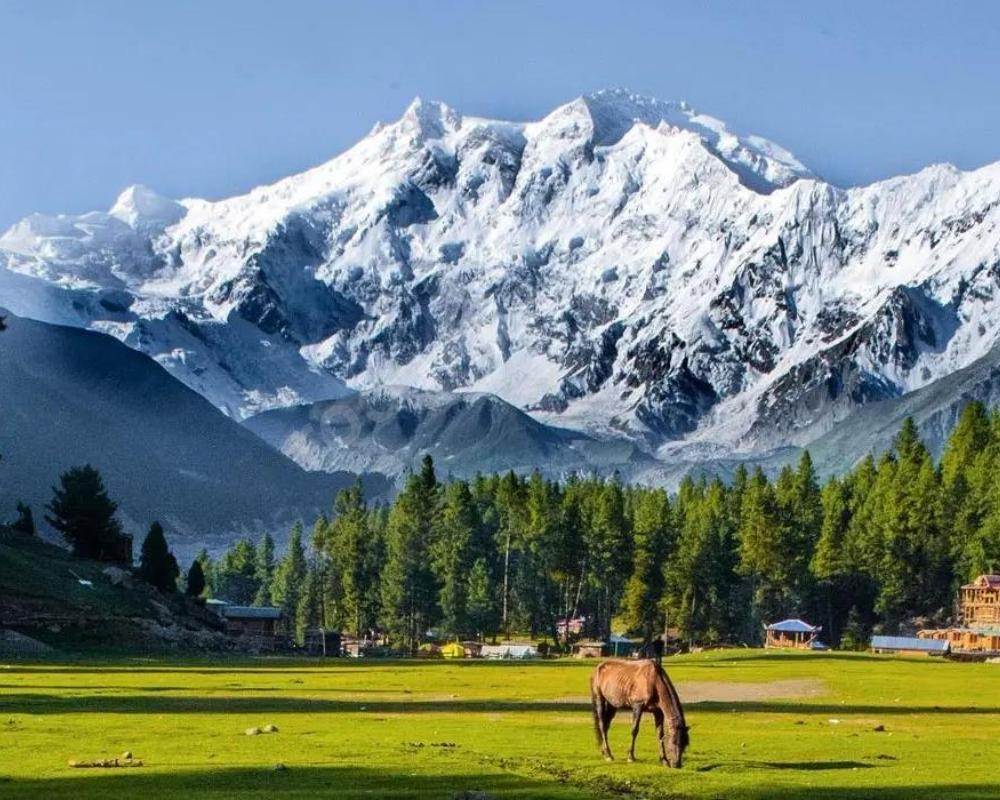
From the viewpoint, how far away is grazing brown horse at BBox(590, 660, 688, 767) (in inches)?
1565

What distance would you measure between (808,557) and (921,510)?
1434 cm

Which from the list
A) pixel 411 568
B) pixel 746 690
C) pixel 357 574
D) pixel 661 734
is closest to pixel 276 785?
pixel 661 734

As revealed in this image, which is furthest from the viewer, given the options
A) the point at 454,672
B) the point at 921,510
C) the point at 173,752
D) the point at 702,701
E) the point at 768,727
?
the point at 921,510

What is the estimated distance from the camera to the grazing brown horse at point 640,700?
39.8 metres

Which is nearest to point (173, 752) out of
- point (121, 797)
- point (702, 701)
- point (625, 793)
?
point (121, 797)

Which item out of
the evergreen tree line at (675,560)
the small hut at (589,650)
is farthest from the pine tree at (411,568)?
the small hut at (589,650)

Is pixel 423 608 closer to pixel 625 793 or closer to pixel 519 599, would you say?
pixel 519 599

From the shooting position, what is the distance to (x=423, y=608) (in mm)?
170625

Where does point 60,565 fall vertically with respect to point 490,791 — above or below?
above

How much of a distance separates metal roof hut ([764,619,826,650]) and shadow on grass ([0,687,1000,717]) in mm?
99562

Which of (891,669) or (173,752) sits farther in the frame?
(891,669)

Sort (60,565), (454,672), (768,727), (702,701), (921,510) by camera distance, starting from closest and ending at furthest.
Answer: (768,727), (702,701), (454,672), (60,565), (921,510)

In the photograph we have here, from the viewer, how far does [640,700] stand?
40656mm

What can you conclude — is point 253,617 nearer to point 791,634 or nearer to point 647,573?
point 647,573
